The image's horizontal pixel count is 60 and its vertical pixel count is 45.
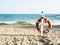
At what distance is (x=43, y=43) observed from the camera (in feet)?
27.4

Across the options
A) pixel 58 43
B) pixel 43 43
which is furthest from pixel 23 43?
pixel 58 43

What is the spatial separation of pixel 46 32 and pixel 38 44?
2822 millimetres

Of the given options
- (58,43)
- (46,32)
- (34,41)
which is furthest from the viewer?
(46,32)

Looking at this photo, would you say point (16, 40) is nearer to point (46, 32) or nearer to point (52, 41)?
point (52, 41)

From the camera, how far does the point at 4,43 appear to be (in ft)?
28.3

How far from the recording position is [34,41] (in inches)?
339

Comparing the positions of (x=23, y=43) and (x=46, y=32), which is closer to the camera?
(x=23, y=43)

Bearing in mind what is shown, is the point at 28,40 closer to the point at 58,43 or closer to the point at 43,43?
the point at 43,43

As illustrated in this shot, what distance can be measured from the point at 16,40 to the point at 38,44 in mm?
1039

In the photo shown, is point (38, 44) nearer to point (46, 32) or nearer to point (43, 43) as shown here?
point (43, 43)

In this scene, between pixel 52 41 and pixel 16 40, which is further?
pixel 16 40

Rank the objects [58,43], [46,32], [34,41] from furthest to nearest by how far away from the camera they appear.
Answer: [46,32] < [34,41] < [58,43]

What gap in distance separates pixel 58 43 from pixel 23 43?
1.25 m

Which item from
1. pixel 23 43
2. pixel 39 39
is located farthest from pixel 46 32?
pixel 23 43
